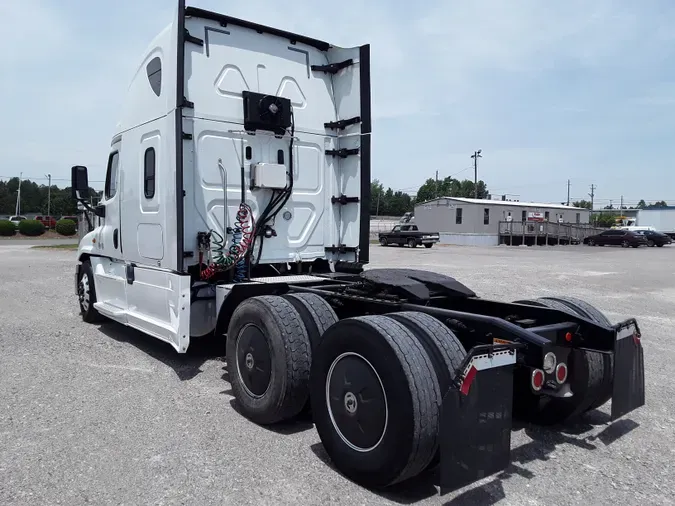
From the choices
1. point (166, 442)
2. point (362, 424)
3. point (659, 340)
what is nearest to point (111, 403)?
point (166, 442)

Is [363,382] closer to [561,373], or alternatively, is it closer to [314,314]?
[314,314]

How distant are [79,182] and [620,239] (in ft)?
141

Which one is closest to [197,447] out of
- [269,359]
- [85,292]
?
[269,359]

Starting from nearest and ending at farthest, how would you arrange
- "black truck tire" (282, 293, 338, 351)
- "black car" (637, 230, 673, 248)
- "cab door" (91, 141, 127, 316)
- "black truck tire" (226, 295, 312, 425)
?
1. "black truck tire" (226, 295, 312, 425)
2. "black truck tire" (282, 293, 338, 351)
3. "cab door" (91, 141, 127, 316)
4. "black car" (637, 230, 673, 248)

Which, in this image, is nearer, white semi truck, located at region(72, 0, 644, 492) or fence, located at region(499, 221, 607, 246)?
white semi truck, located at region(72, 0, 644, 492)

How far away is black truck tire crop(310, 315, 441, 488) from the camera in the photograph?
10.2 ft

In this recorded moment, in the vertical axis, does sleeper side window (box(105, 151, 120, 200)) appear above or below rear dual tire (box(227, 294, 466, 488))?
above

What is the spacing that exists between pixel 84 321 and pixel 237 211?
13.6 feet

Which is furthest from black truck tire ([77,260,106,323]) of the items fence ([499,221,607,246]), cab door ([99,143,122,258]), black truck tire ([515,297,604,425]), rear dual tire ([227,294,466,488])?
fence ([499,221,607,246])

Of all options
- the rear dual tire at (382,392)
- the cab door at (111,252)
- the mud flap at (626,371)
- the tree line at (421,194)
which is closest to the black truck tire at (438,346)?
the rear dual tire at (382,392)

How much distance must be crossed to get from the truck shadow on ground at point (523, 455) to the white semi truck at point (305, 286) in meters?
0.17

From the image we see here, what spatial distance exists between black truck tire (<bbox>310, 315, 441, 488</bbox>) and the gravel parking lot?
0.83 feet

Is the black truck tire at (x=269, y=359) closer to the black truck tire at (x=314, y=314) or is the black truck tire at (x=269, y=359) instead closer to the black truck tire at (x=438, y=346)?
the black truck tire at (x=314, y=314)

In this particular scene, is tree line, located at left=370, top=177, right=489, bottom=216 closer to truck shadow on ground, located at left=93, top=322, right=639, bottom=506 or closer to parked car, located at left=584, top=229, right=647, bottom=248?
parked car, located at left=584, top=229, right=647, bottom=248
